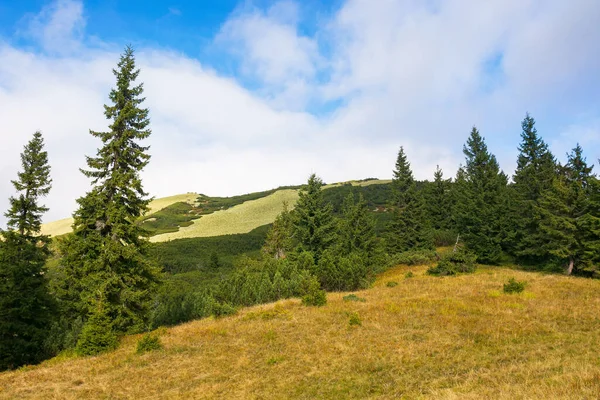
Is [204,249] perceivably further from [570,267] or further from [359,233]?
[570,267]

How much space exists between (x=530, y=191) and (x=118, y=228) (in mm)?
51636

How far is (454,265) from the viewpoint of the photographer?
107ft

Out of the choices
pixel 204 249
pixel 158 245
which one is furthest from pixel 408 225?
pixel 204 249

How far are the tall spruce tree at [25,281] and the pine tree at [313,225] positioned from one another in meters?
23.9

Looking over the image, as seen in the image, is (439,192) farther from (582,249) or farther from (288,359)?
(288,359)

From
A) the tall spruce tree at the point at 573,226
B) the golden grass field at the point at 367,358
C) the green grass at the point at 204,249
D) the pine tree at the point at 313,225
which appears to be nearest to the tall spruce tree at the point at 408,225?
the pine tree at the point at 313,225

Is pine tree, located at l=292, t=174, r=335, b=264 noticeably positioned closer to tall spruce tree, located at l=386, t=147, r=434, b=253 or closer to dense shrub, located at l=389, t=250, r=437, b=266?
dense shrub, located at l=389, t=250, r=437, b=266

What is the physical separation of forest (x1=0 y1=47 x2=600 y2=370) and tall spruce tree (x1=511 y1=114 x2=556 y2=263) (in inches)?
8.7

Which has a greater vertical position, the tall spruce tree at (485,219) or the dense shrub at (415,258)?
the tall spruce tree at (485,219)

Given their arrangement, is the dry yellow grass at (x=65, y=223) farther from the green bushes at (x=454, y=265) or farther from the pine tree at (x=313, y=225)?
the green bushes at (x=454, y=265)

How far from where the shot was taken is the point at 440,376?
959 cm

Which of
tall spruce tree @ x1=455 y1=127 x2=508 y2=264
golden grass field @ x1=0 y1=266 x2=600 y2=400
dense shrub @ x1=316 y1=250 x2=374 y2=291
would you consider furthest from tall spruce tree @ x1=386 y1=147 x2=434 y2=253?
golden grass field @ x1=0 y1=266 x2=600 y2=400

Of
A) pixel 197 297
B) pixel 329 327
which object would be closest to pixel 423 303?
pixel 329 327

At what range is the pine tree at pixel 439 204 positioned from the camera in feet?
201
